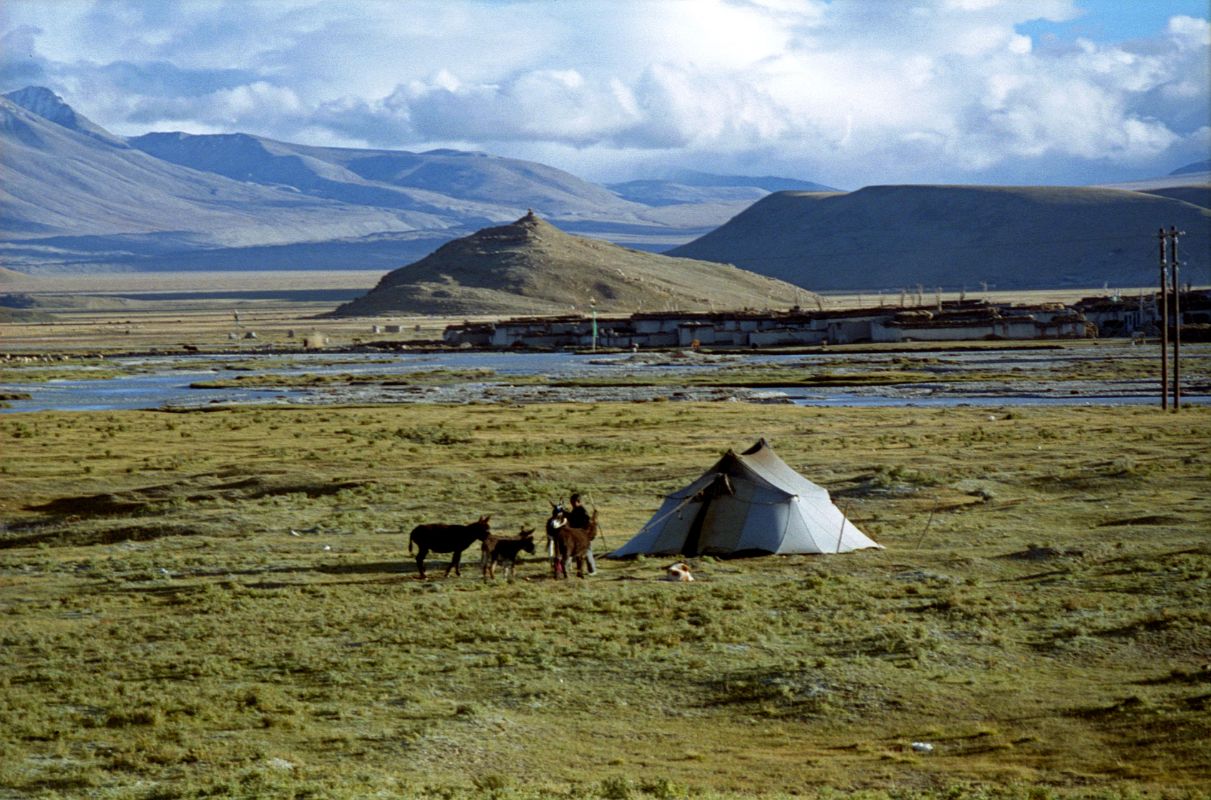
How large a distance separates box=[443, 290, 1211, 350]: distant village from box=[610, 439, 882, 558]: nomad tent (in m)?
91.9

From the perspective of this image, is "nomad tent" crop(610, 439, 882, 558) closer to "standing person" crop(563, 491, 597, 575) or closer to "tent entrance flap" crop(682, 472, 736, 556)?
"tent entrance flap" crop(682, 472, 736, 556)

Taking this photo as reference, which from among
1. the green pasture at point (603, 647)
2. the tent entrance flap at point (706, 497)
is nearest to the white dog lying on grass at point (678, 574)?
the green pasture at point (603, 647)

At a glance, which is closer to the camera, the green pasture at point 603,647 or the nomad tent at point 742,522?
the green pasture at point 603,647

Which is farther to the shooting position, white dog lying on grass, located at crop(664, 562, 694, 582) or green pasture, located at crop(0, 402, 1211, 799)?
white dog lying on grass, located at crop(664, 562, 694, 582)

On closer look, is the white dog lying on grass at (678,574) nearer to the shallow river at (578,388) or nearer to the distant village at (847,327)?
the shallow river at (578,388)

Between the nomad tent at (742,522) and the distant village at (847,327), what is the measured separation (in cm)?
9186

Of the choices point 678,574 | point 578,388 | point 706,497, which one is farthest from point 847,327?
point 678,574

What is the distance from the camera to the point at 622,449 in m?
41.8

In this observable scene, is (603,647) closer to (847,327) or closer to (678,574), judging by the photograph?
(678,574)

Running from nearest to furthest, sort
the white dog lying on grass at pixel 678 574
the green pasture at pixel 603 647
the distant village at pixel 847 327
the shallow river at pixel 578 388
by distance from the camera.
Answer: the green pasture at pixel 603 647 < the white dog lying on grass at pixel 678 574 < the shallow river at pixel 578 388 < the distant village at pixel 847 327

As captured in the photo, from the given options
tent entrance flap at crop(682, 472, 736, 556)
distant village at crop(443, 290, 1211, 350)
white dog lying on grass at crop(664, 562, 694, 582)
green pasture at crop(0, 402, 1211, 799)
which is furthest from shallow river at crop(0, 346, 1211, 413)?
white dog lying on grass at crop(664, 562, 694, 582)

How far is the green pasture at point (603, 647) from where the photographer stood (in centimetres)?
1420

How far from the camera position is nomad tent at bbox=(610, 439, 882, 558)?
25359mm

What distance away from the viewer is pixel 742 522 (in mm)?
25625
